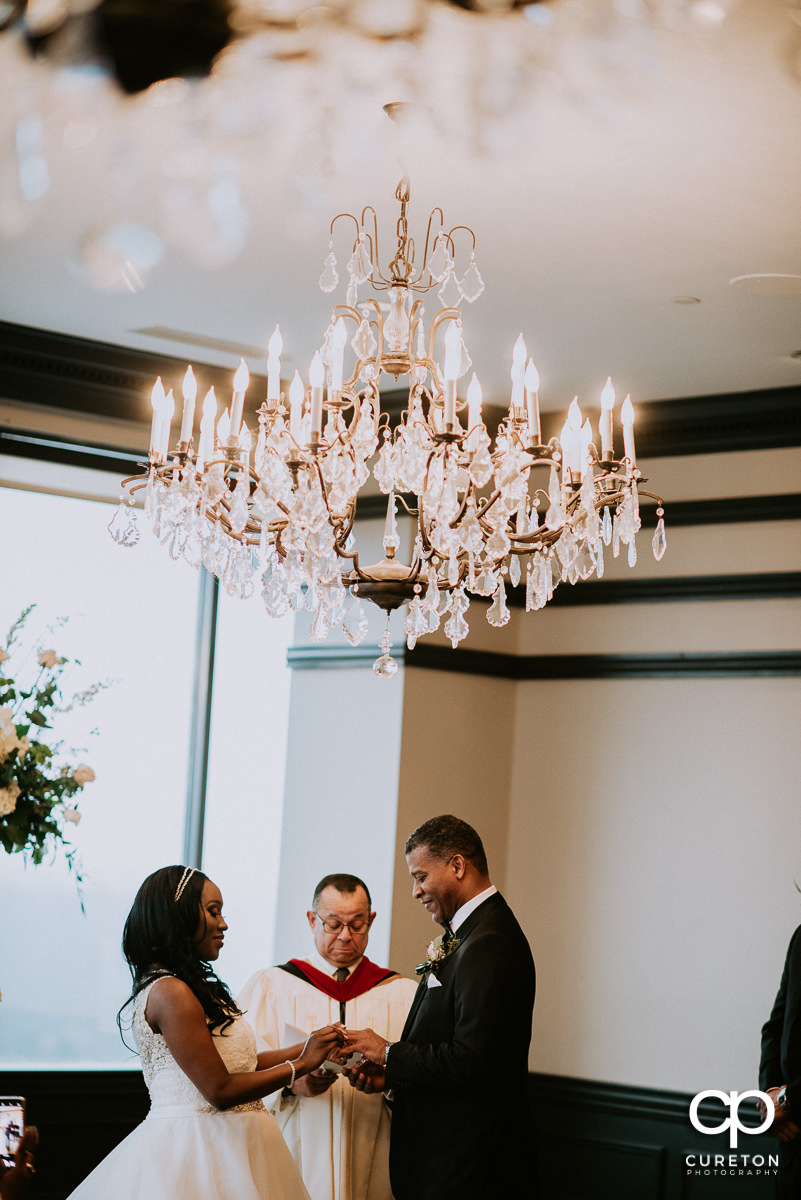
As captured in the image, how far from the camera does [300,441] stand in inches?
111

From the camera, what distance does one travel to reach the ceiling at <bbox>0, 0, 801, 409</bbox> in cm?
145

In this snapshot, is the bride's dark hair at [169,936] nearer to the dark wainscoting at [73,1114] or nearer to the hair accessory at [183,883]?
the hair accessory at [183,883]

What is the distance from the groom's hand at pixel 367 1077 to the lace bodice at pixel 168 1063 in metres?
0.38

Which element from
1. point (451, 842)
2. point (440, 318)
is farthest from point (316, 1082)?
point (440, 318)

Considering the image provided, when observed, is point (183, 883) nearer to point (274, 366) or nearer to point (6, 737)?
point (6, 737)

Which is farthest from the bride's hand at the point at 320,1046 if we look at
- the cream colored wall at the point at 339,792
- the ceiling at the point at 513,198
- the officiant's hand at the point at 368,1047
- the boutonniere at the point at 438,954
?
the cream colored wall at the point at 339,792

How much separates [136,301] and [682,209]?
6.35ft

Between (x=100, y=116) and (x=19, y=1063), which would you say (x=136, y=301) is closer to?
(x=19, y=1063)

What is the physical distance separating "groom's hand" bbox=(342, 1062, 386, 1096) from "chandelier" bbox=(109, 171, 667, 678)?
112cm

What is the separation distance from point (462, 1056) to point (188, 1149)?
67 cm

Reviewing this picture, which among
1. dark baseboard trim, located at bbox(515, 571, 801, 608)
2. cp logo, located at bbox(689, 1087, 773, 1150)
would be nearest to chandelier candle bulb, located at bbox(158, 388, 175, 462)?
dark baseboard trim, located at bbox(515, 571, 801, 608)

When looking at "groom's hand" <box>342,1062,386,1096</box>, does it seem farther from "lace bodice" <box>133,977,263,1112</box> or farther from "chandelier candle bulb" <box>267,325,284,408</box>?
"chandelier candle bulb" <box>267,325,284,408</box>

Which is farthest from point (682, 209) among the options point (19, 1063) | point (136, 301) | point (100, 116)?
point (19, 1063)

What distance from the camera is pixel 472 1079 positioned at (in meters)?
3.20
